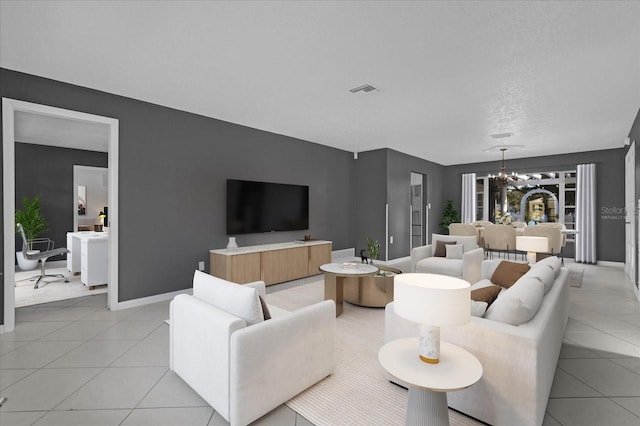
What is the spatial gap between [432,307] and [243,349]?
3.40 feet

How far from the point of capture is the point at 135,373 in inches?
94.1

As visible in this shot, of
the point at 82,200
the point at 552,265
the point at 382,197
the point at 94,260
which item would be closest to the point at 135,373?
the point at 94,260

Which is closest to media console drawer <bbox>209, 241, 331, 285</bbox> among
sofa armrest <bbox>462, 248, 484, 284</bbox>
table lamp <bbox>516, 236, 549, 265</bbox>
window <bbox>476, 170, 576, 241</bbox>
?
sofa armrest <bbox>462, 248, 484, 284</bbox>

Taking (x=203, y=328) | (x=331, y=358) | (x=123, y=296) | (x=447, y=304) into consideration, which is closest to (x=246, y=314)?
(x=203, y=328)

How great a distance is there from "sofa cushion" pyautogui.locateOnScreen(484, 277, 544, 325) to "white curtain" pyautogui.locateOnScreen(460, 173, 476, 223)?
7.53 metres

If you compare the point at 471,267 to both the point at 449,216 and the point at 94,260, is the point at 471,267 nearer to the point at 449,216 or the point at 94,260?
the point at 449,216

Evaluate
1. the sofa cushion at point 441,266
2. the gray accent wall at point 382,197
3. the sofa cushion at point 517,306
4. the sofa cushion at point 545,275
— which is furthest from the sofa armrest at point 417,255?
the sofa cushion at point 517,306

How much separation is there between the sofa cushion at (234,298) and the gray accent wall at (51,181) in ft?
21.1

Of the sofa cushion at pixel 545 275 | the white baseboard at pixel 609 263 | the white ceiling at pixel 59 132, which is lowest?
the white baseboard at pixel 609 263

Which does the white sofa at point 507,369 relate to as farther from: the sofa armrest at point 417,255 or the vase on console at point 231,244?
the vase on console at point 231,244

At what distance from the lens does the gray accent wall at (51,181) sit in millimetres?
6281

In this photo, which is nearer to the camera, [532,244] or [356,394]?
[356,394]

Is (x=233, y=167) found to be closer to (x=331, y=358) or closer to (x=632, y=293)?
(x=331, y=358)

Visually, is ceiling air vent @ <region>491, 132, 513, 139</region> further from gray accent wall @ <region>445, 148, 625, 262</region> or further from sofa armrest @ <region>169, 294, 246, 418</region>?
sofa armrest @ <region>169, 294, 246, 418</region>
